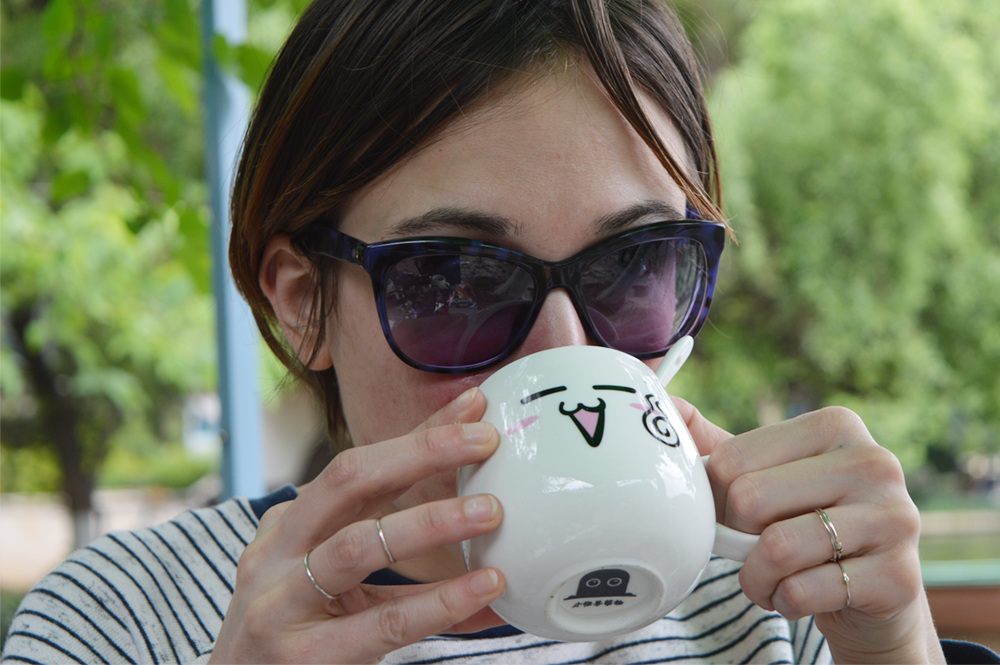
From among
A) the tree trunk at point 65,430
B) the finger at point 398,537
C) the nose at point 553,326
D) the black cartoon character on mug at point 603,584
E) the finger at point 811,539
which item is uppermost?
the tree trunk at point 65,430

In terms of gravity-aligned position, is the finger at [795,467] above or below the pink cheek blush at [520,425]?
below

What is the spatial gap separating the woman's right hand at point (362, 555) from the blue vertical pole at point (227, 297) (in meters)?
1.40

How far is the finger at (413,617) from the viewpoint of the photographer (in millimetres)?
757

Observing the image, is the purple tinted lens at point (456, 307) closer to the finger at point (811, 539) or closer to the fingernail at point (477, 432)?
the fingernail at point (477, 432)

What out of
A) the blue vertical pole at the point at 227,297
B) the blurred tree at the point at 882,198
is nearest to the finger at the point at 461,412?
the blue vertical pole at the point at 227,297

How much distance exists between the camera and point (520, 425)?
0.79m

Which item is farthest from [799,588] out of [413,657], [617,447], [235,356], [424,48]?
[235,356]

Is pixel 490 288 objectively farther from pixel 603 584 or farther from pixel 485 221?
pixel 603 584

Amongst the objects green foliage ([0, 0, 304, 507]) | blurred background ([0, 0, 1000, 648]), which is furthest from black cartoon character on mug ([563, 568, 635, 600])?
blurred background ([0, 0, 1000, 648])

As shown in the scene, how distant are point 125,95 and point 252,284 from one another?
133 cm

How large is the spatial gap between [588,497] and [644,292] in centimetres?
51

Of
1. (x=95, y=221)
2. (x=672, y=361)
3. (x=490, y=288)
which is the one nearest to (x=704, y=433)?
(x=672, y=361)

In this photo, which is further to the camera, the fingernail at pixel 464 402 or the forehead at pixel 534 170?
the forehead at pixel 534 170

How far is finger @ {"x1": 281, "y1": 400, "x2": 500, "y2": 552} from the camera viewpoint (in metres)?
0.78
